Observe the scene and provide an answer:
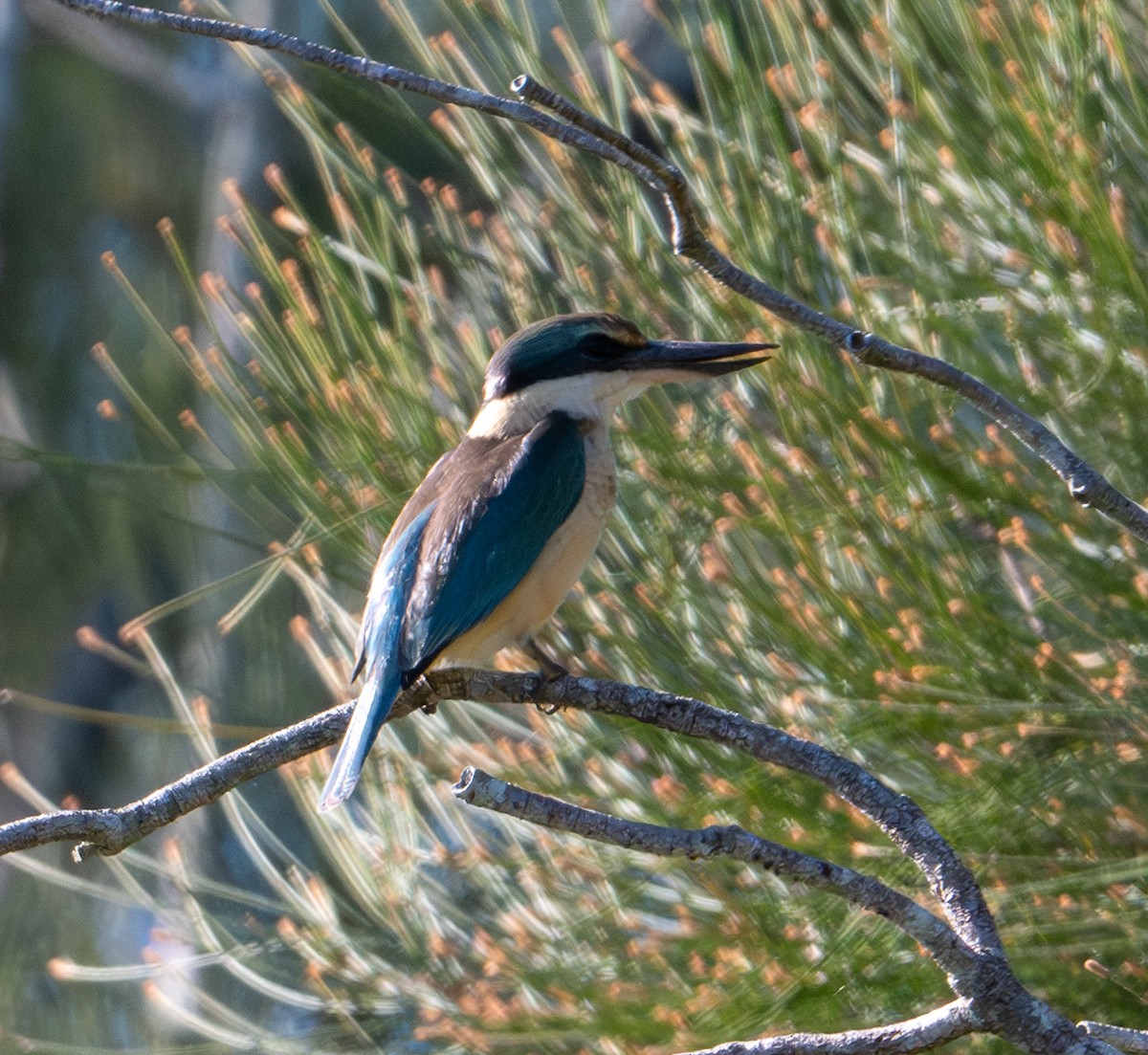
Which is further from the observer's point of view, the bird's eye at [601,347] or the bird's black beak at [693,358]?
the bird's eye at [601,347]

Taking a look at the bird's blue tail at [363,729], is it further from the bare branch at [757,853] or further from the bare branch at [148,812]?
the bare branch at [757,853]

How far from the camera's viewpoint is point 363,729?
1648 millimetres

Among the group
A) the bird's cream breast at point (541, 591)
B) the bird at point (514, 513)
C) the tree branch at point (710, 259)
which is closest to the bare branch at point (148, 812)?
the bird at point (514, 513)

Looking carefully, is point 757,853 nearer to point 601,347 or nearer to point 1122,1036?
point 1122,1036

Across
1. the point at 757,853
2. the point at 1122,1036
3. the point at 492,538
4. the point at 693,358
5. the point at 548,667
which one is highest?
the point at 693,358

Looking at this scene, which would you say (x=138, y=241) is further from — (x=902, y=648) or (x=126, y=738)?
(x=902, y=648)

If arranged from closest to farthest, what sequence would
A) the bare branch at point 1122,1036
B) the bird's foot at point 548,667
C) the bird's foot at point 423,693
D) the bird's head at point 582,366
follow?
the bare branch at point 1122,1036, the bird's foot at point 548,667, the bird's foot at point 423,693, the bird's head at point 582,366

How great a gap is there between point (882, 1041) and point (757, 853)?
0.17m

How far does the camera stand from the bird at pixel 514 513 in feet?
5.98

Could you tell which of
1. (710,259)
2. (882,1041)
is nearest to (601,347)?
(710,259)

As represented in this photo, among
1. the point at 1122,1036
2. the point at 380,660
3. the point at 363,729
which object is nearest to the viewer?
the point at 1122,1036

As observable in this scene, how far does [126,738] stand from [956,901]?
4.57m

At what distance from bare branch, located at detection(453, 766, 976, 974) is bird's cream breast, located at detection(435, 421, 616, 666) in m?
0.66

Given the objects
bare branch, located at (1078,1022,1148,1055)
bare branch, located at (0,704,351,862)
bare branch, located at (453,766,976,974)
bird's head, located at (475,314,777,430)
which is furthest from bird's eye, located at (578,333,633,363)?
bare branch, located at (1078,1022,1148,1055)
